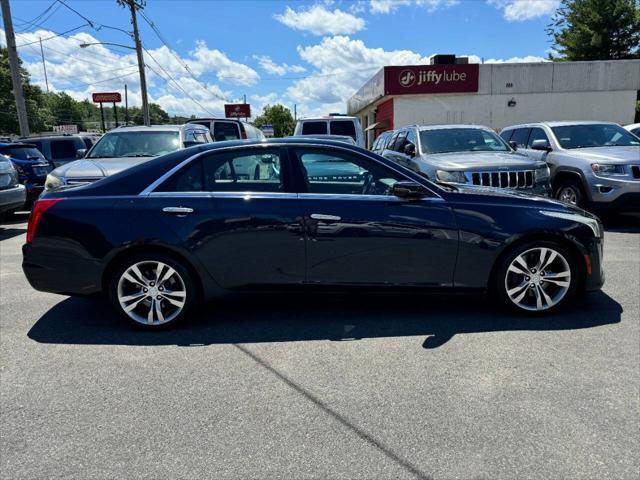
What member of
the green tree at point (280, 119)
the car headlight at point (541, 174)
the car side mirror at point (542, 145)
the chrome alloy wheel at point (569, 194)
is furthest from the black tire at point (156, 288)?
the green tree at point (280, 119)

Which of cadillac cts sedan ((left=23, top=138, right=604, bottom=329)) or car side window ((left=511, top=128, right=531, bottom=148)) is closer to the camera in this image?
cadillac cts sedan ((left=23, top=138, right=604, bottom=329))

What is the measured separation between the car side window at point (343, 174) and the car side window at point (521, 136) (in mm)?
7812

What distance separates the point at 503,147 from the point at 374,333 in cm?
612

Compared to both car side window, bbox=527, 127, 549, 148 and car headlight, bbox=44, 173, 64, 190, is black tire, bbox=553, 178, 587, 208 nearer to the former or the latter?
car side window, bbox=527, 127, 549, 148

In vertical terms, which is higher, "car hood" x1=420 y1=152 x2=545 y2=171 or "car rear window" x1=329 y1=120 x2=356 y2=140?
"car rear window" x1=329 y1=120 x2=356 y2=140

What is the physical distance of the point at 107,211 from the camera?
406 centimetres

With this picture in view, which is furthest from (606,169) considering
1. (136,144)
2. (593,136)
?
(136,144)

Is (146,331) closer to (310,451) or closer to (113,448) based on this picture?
(113,448)

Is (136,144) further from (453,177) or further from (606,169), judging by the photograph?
(606,169)

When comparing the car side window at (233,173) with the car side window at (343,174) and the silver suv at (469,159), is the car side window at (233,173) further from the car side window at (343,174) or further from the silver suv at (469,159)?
the silver suv at (469,159)

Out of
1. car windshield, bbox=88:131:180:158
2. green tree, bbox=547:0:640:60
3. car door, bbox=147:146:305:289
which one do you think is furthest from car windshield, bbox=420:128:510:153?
green tree, bbox=547:0:640:60

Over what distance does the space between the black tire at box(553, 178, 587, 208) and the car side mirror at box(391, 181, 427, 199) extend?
5567 millimetres

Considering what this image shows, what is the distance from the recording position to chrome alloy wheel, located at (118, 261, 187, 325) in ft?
13.5

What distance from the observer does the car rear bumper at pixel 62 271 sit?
409 cm
